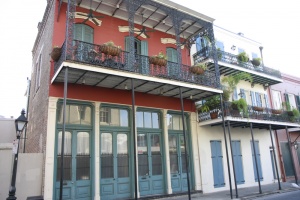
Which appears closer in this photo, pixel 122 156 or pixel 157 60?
pixel 157 60

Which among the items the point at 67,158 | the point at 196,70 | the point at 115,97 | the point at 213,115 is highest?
the point at 196,70

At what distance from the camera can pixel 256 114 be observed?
1309cm

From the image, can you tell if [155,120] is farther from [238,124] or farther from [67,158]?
[238,124]

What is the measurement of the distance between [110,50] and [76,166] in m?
4.10

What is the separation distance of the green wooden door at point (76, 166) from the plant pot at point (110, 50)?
3.08 metres

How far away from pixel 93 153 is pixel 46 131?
1.78m

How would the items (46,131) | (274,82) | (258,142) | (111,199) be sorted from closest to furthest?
(46,131), (111,199), (258,142), (274,82)

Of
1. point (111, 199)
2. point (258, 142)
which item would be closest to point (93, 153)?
point (111, 199)

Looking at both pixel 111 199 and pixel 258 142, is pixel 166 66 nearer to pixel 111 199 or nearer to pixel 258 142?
pixel 111 199

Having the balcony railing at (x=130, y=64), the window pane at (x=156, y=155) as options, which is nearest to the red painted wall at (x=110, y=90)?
the balcony railing at (x=130, y=64)

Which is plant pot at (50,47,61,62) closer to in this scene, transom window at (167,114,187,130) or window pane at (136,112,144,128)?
window pane at (136,112,144,128)

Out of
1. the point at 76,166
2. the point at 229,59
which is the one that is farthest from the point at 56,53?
the point at 229,59

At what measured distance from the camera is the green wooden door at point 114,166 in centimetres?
914

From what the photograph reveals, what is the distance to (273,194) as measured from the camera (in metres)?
11.1
